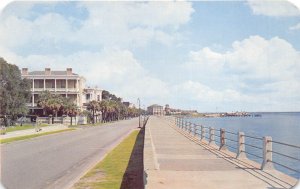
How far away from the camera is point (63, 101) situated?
79.3 metres

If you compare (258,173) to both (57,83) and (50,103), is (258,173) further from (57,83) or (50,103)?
(57,83)

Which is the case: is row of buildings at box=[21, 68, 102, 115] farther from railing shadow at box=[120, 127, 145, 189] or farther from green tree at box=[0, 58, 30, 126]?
railing shadow at box=[120, 127, 145, 189]

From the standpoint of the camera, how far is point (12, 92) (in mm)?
67000

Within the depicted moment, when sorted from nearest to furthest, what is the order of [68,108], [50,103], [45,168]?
[45,168], [50,103], [68,108]

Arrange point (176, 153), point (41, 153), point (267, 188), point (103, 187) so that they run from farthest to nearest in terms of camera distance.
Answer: point (41, 153) → point (176, 153) → point (103, 187) → point (267, 188)

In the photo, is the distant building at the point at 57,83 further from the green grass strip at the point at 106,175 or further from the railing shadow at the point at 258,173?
the railing shadow at the point at 258,173

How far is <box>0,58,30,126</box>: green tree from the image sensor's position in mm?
63250

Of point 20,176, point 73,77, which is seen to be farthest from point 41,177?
point 73,77

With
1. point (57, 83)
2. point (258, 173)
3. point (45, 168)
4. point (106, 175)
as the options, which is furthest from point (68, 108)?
point (258, 173)

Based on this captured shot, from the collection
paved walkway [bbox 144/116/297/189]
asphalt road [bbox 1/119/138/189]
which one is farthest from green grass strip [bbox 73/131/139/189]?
paved walkway [bbox 144/116/297/189]

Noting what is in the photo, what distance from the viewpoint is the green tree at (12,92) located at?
63.2 meters

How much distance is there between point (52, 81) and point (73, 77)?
478cm

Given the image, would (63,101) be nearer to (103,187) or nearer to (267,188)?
(103,187)

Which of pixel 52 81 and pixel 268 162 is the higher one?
pixel 52 81
